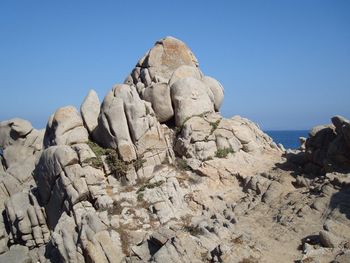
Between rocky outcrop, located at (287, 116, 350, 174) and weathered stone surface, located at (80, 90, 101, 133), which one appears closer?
rocky outcrop, located at (287, 116, 350, 174)

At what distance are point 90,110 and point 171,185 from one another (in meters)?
9.11

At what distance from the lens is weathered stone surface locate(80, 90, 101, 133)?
2850 cm

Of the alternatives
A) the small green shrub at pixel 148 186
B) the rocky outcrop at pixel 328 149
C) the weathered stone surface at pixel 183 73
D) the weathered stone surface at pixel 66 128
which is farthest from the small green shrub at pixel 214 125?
the weathered stone surface at pixel 66 128

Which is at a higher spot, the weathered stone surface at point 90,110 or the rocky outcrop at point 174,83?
the rocky outcrop at point 174,83

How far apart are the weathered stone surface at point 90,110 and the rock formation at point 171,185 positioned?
0.10 meters

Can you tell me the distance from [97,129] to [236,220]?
38.0 feet

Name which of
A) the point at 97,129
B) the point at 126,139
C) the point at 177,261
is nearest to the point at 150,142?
the point at 126,139

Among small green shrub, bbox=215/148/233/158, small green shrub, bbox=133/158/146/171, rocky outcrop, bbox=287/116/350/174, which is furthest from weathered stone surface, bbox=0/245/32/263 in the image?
rocky outcrop, bbox=287/116/350/174

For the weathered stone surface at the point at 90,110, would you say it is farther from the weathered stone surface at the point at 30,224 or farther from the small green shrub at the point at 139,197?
the small green shrub at the point at 139,197

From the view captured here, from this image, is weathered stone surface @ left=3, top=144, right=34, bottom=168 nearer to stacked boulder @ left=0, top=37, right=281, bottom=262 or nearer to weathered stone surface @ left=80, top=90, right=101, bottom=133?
stacked boulder @ left=0, top=37, right=281, bottom=262

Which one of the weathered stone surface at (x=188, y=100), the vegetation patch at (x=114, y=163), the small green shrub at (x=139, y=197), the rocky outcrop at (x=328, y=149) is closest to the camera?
the rocky outcrop at (x=328, y=149)

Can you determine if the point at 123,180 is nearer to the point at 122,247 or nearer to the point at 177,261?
the point at 122,247

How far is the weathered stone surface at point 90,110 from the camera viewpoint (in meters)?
28.5

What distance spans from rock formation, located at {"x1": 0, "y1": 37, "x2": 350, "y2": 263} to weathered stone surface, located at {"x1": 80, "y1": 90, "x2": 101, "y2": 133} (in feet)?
0.32
